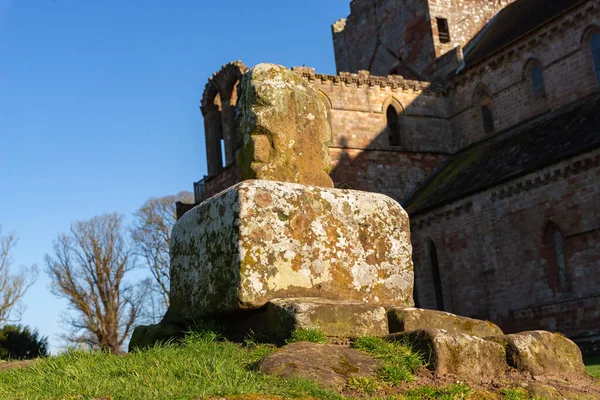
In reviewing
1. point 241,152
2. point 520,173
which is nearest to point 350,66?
point 520,173

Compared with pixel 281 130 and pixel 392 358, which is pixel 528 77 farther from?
pixel 392 358

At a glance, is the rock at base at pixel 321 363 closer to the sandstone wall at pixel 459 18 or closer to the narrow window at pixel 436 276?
the narrow window at pixel 436 276

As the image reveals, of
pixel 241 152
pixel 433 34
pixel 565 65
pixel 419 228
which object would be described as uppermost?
pixel 433 34

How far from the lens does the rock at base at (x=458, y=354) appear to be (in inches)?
204

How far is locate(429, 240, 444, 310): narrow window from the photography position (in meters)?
24.1

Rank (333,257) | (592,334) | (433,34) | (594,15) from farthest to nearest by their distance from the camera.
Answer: (433,34) < (594,15) < (592,334) < (333,257)

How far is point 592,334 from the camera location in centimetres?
1814

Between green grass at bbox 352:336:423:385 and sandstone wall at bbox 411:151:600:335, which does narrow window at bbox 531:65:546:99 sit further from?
green grass at bbox 352:336:423:385

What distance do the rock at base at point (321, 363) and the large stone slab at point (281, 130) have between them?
212 centimetres

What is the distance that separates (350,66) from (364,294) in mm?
31419

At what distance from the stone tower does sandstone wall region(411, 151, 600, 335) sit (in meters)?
10.1

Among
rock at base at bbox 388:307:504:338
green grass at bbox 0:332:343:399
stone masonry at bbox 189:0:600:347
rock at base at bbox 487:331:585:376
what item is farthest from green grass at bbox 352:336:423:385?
stone masonry at bbox 189:0:600:347

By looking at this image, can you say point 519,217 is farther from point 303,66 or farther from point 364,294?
point 364,294

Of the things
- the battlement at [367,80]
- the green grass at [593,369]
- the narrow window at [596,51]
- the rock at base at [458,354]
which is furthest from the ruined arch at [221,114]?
the rock at base at [458,354]
